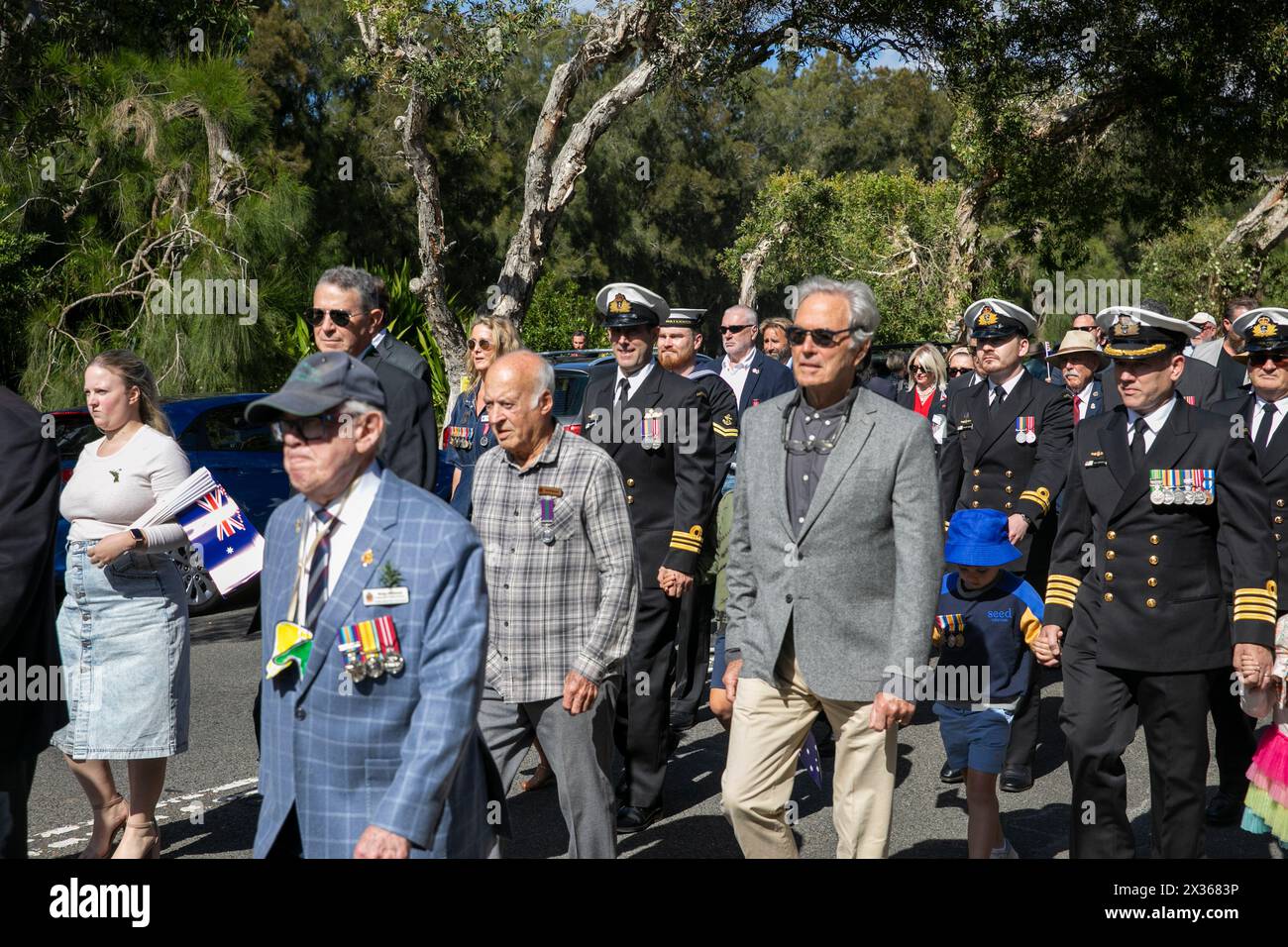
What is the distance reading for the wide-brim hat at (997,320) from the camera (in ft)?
24.3

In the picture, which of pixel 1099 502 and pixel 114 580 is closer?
pixel 1099 502

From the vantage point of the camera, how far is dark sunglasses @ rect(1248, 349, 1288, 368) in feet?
18.8

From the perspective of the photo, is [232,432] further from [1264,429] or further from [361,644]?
[361,644]

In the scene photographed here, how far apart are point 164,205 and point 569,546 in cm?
1609

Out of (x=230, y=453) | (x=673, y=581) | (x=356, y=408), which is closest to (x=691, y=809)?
(x=673, y=581)

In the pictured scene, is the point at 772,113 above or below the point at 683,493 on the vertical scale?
above

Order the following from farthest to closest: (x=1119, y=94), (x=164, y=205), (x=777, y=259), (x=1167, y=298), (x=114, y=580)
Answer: (x=1167, y=298) → (x=777, y=259) → (x=164, y=205) → (x=1119, y=94) → (x=114, y=580)

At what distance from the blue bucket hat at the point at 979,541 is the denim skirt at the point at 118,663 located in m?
3.04

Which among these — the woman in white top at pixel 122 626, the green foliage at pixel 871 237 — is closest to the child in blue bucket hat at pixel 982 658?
the woman in white top at pixel 122 626

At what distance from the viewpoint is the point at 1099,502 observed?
4840mm

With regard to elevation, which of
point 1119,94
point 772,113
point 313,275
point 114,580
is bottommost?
point 114,580

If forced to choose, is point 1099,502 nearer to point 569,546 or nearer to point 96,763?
point 569,546

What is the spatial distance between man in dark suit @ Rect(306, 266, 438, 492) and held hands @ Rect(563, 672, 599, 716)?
3.68 feet
